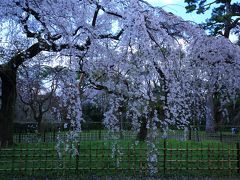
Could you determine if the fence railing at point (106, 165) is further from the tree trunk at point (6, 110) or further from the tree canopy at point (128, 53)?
the tree trunk at point (6, 110)

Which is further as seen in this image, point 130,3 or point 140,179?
point 140,179

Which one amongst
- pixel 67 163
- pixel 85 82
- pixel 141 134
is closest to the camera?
pixel 85 82

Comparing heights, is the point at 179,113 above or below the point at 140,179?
above

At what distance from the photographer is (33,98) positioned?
2084 cm

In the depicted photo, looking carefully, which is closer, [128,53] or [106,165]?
[128,53]

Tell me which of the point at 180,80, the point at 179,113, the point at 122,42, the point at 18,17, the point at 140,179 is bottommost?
the point at 140,179

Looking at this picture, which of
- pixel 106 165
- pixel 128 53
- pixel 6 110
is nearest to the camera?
pixel 128 53

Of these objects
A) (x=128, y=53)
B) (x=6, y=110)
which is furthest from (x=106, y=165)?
(x=6, y=110)

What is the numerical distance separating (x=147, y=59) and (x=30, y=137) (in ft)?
36.6

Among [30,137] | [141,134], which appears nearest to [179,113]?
[141,134]

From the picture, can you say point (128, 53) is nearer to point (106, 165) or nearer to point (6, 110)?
point (106, 165)

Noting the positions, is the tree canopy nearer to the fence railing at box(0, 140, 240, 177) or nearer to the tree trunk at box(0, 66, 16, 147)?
the fence railing at box(0, 140, 240, 177)

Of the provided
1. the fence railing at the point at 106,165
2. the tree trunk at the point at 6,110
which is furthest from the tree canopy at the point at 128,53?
the tree trunk at the point at 6,110

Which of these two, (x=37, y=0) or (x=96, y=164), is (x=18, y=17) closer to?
(x=37, y=0)
